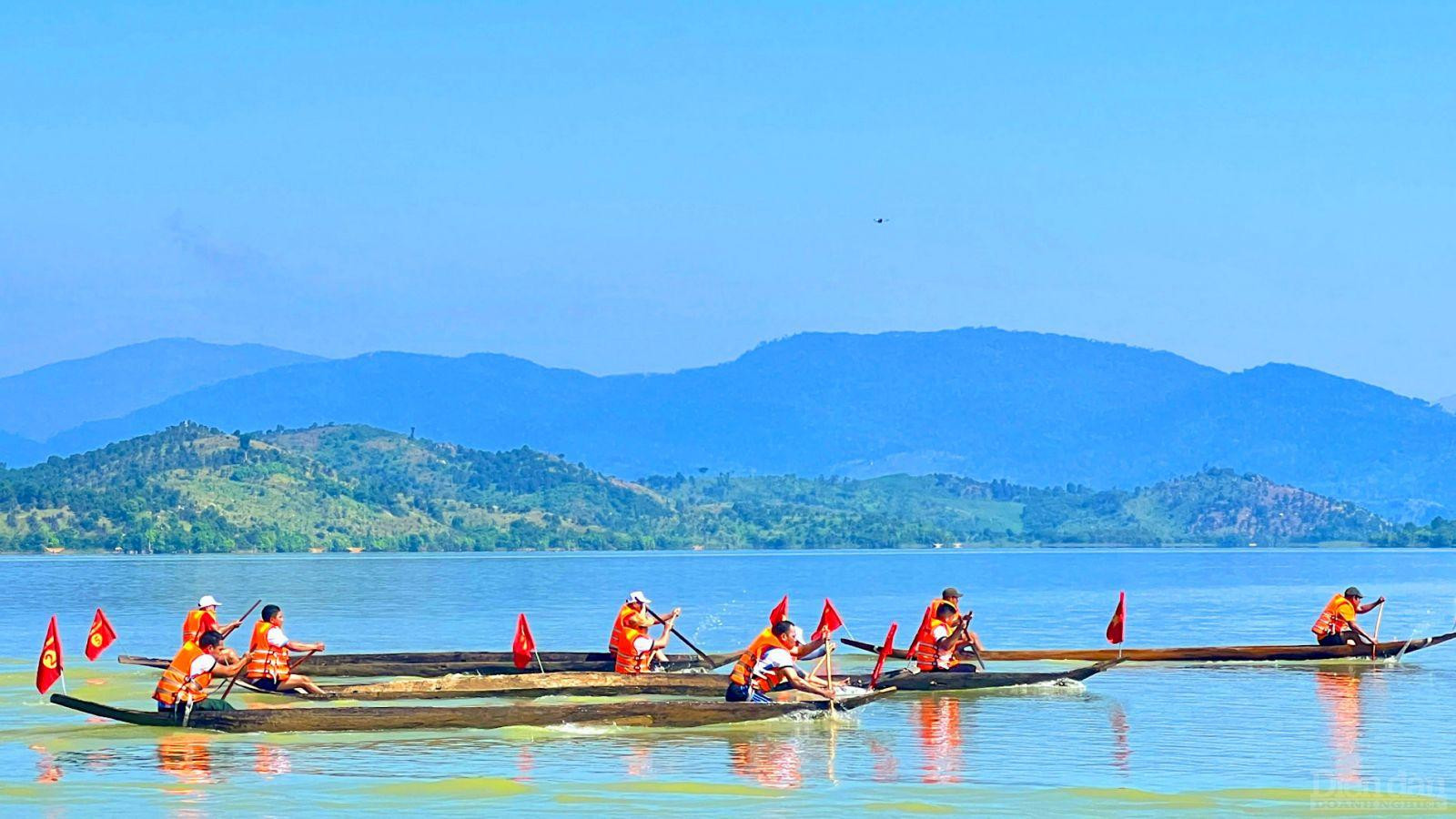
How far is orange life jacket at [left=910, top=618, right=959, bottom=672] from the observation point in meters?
38.0

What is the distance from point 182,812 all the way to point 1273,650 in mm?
27759

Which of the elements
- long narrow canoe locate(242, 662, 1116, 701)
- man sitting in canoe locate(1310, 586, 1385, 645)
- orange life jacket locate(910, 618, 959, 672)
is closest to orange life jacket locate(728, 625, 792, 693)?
long narrow canoe locate(242, 662, 1116, 701)

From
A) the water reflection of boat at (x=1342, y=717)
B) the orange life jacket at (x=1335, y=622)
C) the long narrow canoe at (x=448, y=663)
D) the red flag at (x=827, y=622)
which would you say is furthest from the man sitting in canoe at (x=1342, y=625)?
the red flag at (x=827, y=622)

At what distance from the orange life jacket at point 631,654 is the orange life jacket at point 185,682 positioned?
384 inches

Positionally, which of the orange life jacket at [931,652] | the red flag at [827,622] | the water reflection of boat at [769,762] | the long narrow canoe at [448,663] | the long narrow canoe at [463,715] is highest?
the red flag at [827,622]

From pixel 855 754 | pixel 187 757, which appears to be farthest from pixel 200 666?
pixel 855 754

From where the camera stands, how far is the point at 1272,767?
93.6 ft

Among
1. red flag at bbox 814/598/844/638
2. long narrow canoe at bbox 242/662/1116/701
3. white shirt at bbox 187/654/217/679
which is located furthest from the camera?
long narrow canoe at bbox 242/662/1116/701

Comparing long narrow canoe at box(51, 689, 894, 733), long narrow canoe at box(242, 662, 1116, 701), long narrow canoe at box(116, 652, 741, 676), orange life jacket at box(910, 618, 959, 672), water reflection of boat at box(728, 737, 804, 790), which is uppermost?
orange life jacket at box(910, 618, 959, 672)

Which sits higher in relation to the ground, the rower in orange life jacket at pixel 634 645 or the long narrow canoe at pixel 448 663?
the rower in orange life jacket at pixel 634 645

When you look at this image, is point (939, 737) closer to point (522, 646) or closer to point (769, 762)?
point (769, 762)

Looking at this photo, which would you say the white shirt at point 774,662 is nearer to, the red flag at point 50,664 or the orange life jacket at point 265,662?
the orange life jacket at point 265,662

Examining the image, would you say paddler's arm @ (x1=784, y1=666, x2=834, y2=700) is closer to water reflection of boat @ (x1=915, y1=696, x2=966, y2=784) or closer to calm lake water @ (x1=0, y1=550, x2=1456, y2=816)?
calm lake water @ (x1=0, y1=550, x2=1456, y2=816)

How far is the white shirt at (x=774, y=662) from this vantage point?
1233 inches
